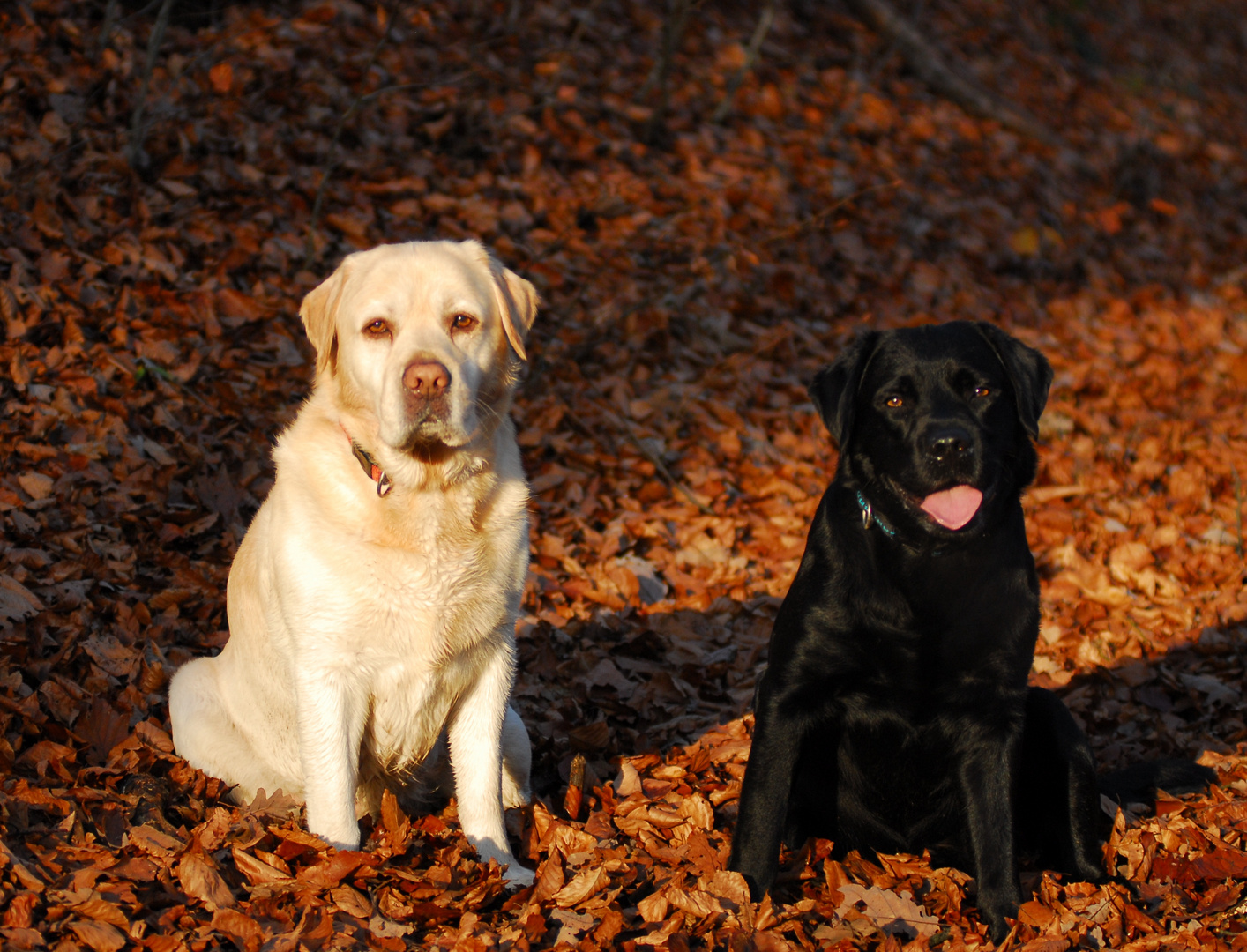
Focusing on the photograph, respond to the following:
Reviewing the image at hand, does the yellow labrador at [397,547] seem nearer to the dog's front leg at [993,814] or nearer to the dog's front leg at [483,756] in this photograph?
the dog's front leg at [483,756]

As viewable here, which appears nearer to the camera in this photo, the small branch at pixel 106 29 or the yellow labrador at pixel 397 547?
the yellow labrador at pixel 397 547

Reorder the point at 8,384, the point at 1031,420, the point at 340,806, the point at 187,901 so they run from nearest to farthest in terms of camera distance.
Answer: the point at 187,901
the point at 340,806
the point at 1031,420
the point at 8,384

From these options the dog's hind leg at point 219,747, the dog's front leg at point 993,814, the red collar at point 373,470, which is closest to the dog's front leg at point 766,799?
the dog's front leg at point 993,814

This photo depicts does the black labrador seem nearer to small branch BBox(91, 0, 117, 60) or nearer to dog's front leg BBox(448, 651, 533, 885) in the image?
dog's front leg BBox(448, 651, 533, 885)

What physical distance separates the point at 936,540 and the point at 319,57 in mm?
6692

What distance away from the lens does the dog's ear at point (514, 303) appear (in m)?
3.50

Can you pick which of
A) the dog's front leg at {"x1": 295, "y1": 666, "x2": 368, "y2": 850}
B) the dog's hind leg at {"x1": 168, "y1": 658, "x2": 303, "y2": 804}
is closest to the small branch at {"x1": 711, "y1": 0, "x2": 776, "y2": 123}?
the dog's hind leg at {"x1": 168, "y1": 658, "x2": 303, "y2": 804}

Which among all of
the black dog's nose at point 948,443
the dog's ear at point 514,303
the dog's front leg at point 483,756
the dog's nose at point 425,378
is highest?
the black dog's nose at point 948,443

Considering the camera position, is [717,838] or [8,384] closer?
[717,838]

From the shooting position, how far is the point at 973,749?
342cm

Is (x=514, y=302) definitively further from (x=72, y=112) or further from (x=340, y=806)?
(x=72, y=112)

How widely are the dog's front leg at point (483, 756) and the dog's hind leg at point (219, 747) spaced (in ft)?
2.08

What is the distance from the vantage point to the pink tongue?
3404mm

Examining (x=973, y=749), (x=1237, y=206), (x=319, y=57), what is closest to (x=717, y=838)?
(x=973, y=749)
